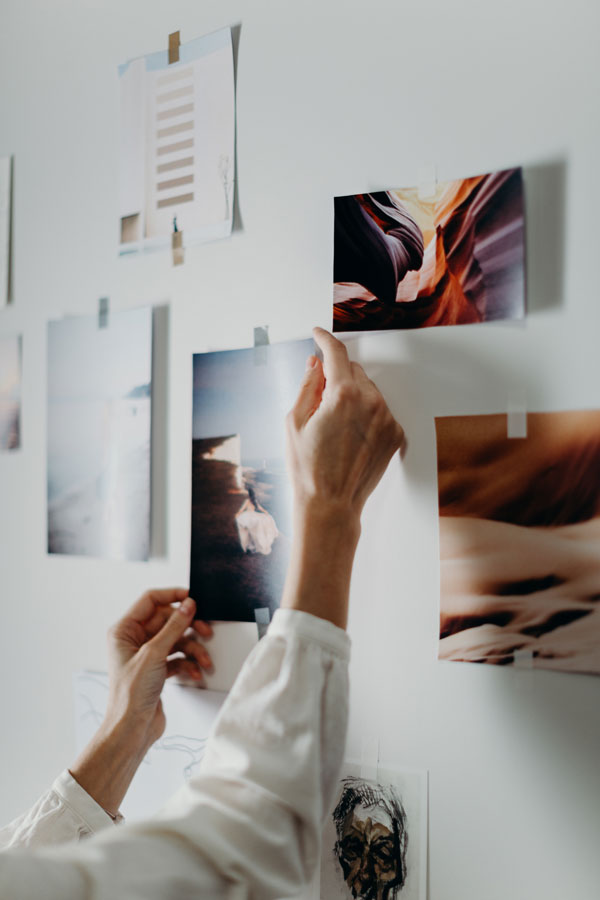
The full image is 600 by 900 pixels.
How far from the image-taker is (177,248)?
0.95 metres

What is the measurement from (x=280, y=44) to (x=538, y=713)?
32.4 inches

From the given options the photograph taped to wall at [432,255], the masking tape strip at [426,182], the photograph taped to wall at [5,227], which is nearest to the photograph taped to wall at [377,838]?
the photograph taped to wall at [432,255]

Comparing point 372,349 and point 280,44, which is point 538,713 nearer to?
point 372,349

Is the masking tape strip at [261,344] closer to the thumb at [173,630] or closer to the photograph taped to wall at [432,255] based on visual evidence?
the photograph taped to wall at [432,255]

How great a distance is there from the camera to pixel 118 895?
0.52m

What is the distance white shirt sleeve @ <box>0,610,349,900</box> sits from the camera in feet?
1.73

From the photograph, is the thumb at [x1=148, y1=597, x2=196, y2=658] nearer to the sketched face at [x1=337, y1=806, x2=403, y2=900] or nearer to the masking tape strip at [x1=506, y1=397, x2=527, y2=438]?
the sketched face at [x1=337, y1=806, x2=403, y2=900]

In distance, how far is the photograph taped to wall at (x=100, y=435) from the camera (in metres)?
0.98

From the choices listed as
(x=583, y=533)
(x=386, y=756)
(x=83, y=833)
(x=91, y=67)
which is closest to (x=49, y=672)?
(x=83, y=833)

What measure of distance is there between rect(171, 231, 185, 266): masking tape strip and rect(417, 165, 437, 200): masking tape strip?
33 cm

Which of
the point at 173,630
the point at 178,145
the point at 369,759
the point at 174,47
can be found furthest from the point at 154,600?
the point at 174,47

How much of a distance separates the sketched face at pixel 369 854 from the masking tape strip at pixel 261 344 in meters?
0.54

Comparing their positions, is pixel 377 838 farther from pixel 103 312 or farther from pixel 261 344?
pixel 103 312

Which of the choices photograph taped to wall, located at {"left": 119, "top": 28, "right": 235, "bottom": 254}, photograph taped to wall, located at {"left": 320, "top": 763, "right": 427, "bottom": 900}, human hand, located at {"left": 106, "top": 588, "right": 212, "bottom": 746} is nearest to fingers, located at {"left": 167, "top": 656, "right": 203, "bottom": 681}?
human hand, located at {"left": 106, "top": 588, "right": 212, "bottom": 746}
